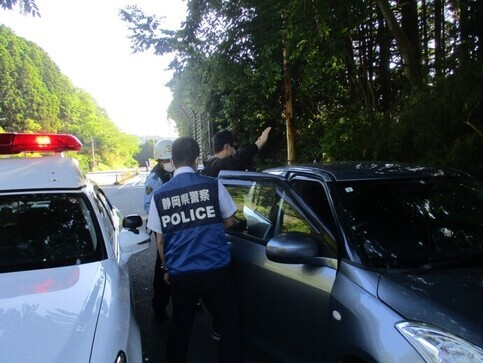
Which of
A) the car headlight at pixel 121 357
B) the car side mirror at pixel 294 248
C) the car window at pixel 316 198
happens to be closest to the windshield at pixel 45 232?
the car headlight at pixel 121 357

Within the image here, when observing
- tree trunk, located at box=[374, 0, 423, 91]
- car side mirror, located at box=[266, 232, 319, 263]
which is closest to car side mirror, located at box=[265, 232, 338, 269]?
car side mirror, located at box=[266, 232, 319, 263]

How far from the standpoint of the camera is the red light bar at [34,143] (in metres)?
3.50

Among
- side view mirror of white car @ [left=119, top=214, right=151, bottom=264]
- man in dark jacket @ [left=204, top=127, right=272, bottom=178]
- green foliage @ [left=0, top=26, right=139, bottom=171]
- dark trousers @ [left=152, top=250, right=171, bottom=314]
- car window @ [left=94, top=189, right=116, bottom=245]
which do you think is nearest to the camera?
side view mirror of white car @ [left=119, top=214, right=151, bottom=264]

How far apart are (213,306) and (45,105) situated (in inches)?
2553

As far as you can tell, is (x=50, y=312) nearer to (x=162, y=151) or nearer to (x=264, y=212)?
(x=264, y=212)

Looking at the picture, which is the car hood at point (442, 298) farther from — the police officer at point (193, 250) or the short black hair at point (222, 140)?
the short black hair at point (222, 140)

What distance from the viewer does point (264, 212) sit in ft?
10.9

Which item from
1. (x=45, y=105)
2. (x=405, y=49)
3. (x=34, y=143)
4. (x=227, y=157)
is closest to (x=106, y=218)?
(x=34, y=143)

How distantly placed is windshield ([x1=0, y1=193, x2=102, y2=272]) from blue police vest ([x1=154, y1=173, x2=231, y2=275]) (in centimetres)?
53

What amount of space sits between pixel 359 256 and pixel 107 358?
A: 1302mm

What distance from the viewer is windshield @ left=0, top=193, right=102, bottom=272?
2.86 meters

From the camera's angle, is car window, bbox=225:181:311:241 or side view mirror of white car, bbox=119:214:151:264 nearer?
car window, bbox=225:181:311:241

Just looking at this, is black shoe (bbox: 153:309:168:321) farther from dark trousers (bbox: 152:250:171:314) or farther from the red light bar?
the red light bar

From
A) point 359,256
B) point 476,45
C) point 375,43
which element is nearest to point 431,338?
point 359,256
